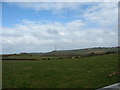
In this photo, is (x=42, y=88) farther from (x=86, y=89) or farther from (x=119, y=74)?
(x=119, y=74)

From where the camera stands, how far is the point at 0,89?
12773 millimetres

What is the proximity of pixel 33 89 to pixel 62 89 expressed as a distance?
2.32m

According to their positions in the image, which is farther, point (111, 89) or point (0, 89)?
point (0, 89)

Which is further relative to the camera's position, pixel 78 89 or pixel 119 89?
pixel 78 89

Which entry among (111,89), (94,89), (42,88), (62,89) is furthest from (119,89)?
(42,88)

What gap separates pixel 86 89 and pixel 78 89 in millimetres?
636

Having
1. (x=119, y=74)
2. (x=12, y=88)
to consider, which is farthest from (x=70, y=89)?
(x=119, y=74)

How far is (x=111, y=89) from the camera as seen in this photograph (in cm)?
1027

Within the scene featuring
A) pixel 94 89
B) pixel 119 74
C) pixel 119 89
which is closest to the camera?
pixel 119 89

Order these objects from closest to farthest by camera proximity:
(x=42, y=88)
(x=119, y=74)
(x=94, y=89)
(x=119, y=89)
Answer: (x=119, y=89) < (x=94, y=89) < (x=42, y=88) < (x=119, y=74)

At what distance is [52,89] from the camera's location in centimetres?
1258

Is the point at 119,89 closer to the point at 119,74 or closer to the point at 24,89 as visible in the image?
the point at 24,89

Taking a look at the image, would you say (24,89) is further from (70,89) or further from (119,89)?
(119,89)

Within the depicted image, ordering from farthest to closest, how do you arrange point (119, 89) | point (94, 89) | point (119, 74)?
point (119, 74)
point (94, 89)
point (119, 89)
